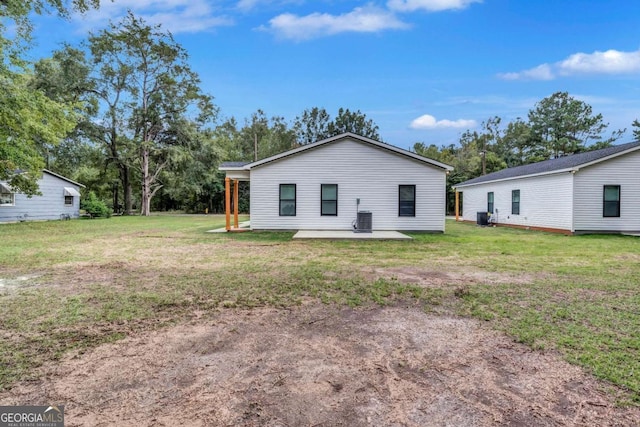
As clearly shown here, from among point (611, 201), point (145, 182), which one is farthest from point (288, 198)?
point (145, 182)

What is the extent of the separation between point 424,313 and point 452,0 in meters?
14.8

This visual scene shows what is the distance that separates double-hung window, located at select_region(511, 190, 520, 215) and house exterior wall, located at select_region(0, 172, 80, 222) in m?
24.8

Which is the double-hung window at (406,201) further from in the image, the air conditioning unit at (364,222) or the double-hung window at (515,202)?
the double-hung window at (515,202)

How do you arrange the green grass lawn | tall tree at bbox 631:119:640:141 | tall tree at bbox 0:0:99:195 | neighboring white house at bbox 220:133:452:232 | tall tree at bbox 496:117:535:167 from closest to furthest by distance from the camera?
the green grass lawn
tall tree at bbox 0:0:99:195
neighboring white house at bbox 220:133:452:232
tall tree at bbox 631:119:640:141
tall tree at bbox 496:117:535:167

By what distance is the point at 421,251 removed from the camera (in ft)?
29.0

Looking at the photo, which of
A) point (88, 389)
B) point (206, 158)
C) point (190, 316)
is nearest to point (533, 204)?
point (190, 316)

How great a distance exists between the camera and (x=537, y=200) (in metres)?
15.3

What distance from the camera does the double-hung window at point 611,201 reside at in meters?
13.2

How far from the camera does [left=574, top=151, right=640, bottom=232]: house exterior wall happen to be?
13.1m

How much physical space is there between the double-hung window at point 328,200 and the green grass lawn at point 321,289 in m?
4.20

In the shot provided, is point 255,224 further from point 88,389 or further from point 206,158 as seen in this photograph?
point 206,158

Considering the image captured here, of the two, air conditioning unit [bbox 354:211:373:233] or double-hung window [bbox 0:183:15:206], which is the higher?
double-hung window [bbox 0:183:15:206]

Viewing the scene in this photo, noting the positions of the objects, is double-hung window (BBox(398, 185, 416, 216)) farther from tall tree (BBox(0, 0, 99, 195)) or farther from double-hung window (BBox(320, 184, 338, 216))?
tall tree (BBox(0, 0, 99, 195))

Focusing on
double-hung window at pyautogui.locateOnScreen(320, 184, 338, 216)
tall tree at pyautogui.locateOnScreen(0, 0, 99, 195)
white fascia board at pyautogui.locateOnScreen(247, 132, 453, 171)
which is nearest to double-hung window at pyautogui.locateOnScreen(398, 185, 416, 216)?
white fascia board at pyautogui.locateOnScreen(247, 132, 453, 171)
